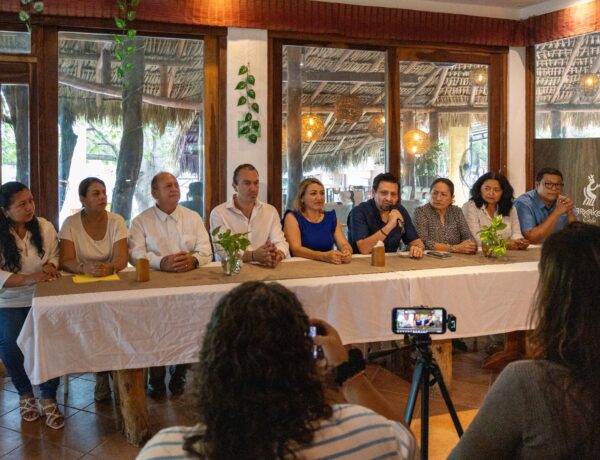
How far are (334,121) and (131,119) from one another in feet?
5.05

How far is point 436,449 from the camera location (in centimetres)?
313

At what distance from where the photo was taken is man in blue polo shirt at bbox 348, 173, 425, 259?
446cm

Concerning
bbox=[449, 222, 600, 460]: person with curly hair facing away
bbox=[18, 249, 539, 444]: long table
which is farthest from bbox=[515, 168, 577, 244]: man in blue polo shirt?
bbox=[449, 222, 600, 460]: person with curly hair facing away

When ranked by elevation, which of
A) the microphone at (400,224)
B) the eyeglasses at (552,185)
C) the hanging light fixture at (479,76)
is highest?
the hanging light fixture at (479,76)

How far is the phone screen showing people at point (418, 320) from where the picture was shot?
2.05m

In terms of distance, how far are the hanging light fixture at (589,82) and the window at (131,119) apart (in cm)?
290

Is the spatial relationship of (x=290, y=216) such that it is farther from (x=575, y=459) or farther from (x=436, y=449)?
(x=575, y=459)

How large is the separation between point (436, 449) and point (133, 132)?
9.70 ft

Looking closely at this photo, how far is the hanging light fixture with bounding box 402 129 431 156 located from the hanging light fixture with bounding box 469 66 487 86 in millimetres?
644

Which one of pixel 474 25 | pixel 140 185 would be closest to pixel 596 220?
pixel 474 25

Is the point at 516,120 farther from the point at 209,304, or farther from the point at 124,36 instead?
the point at 209,304

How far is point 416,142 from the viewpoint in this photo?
557 cm

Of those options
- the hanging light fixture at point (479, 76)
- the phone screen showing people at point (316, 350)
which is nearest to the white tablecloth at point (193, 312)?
the phone screen showing people at point (316, 350)

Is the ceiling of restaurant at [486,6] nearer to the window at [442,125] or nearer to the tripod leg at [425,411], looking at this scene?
the window at [442,125]
